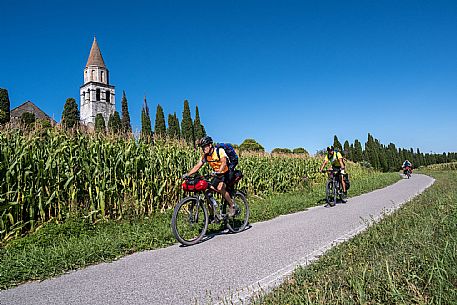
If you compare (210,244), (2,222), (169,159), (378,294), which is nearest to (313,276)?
(378,294)

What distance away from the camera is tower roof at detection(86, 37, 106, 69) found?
8025 cm

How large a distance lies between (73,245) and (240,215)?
373cm

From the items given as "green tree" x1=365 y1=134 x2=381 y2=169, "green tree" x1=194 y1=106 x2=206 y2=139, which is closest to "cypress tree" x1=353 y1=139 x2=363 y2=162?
"green tree" x1=365 y1=134 x2=381 y2=169

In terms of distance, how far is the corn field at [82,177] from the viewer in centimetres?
714

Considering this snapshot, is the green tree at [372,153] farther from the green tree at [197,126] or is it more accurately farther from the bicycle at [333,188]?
the bicycle at [333,188]

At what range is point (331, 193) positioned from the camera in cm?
1198

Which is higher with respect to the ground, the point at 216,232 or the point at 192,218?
the point at 192,218

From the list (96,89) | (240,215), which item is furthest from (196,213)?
(96,89)

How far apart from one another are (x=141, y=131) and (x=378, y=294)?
29.8 feet

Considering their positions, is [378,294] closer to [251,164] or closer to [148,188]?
[148,188]

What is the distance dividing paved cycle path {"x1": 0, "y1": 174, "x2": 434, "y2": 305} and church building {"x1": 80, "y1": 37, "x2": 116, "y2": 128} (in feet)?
267

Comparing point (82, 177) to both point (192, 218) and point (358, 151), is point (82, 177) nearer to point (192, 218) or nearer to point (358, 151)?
point (192, 218)

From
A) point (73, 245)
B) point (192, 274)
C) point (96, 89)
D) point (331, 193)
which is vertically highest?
point (96, 89)

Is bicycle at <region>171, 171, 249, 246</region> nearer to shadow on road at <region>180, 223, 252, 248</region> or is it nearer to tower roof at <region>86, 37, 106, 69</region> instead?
shadow on road at <region>180, 223, 252, 248</region>
